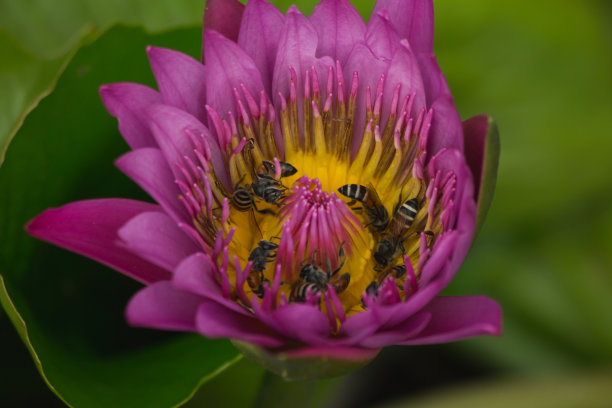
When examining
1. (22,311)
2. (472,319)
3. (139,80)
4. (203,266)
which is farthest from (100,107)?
(472,319)

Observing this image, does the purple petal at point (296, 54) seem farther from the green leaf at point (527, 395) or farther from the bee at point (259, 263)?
the green leaf at point (527, 395)

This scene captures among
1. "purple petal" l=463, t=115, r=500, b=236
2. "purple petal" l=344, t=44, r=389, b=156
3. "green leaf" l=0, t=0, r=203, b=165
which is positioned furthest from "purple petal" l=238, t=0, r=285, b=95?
"green leaf" l=0, t=0, r=203, b=165

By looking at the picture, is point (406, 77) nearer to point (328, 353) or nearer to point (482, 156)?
point (482, 156)

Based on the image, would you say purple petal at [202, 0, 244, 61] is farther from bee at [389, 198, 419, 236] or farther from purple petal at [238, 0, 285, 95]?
bee at [389, 198, 419, 236]

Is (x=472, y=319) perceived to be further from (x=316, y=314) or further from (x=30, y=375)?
(x=30, y=375)

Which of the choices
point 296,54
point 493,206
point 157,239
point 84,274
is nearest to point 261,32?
point 296,54

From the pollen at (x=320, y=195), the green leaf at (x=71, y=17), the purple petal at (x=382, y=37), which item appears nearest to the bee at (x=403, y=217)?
the pollen at (x=320, y=195)
